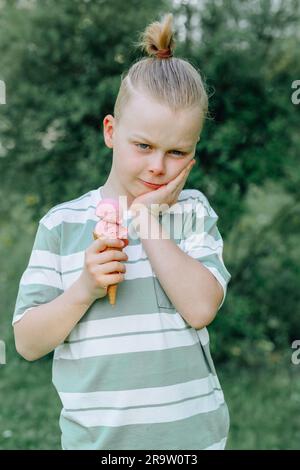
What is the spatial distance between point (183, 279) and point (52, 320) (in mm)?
363

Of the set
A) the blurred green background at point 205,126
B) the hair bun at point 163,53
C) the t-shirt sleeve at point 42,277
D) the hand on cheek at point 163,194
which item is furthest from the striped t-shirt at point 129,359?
the blurred green background at point 205,126

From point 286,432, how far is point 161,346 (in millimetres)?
2776

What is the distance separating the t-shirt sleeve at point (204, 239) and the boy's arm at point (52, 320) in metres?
0.35

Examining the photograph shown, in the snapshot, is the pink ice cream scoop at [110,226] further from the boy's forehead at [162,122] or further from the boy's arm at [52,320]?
the boy's forehead at [162,122]

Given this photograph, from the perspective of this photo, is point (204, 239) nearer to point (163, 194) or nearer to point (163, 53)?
point (163, 194)

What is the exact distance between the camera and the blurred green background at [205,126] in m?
4.71

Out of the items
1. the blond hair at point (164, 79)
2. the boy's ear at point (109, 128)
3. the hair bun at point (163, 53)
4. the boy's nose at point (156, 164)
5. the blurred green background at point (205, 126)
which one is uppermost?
the hair bun at point (163, 53)

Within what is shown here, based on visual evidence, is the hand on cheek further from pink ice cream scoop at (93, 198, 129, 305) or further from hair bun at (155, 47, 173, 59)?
hair bun at (155, 47, 173, 59)

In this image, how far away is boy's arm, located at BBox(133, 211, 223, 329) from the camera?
1.80 metres

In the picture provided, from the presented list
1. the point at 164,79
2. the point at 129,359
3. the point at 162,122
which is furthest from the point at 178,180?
the point at 129,359

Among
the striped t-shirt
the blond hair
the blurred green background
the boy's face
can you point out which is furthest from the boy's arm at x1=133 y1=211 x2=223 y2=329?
the blurred green background

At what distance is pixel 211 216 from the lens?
2053mm
